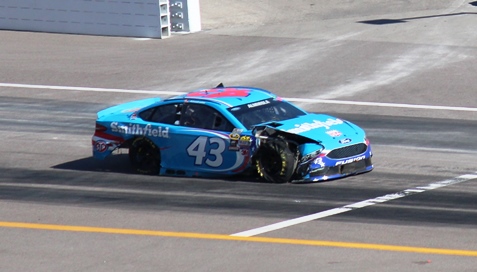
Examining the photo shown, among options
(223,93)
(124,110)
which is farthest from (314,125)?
(124,110)

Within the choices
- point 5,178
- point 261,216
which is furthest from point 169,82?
point 261,216

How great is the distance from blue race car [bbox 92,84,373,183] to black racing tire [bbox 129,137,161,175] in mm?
16

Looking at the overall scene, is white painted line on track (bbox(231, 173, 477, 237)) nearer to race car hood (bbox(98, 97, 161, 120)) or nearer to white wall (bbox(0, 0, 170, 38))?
race car hood (bbox(98, 97, 161, 120))

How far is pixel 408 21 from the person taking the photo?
29672mm

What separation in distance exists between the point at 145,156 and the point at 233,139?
1.69m

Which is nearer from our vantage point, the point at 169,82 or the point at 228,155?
the point at 228,155

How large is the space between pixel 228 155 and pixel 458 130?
581cm

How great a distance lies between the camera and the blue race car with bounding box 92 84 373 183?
47.9 feet

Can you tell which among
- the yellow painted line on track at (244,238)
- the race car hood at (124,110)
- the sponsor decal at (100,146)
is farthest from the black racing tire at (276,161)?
the sponsor decal at (100,146)

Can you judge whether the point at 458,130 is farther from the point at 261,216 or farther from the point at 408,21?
the point at 408,21

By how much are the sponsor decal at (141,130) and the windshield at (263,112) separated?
1.17 meters

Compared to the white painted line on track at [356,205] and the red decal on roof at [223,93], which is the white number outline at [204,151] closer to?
the red decal on roof at [223,93]

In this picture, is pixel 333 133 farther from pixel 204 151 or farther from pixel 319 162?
pixel 204 151

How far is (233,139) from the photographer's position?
48.7ft
